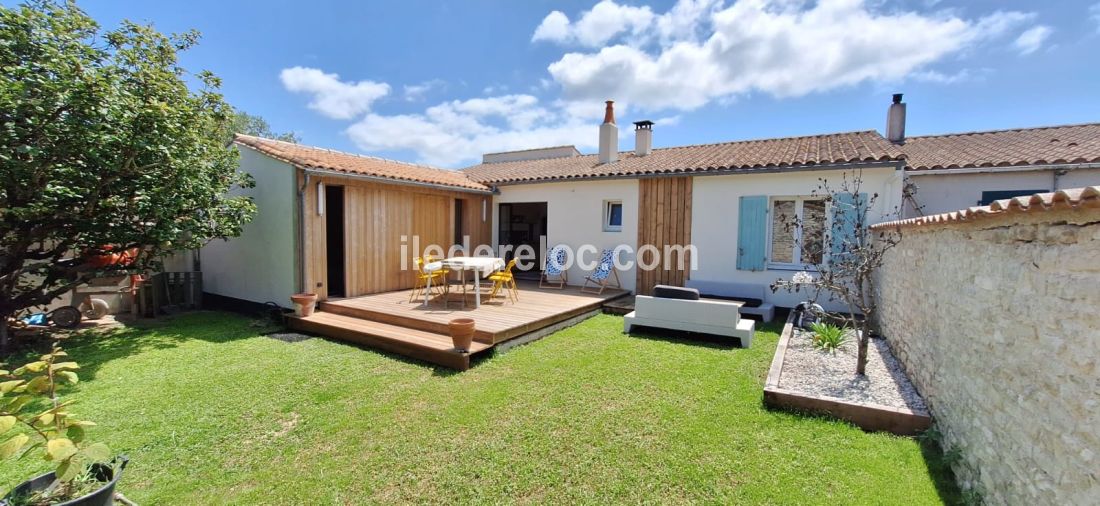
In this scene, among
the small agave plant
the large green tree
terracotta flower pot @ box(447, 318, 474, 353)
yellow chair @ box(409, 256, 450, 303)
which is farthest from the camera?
yellow chair @ box(409, 256, 450, 303)

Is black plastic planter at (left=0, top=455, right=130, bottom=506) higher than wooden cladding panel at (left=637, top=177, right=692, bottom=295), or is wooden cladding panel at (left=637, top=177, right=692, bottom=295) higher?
wooden cladding panel at (left=637, top=177, right=692, bottom=295)

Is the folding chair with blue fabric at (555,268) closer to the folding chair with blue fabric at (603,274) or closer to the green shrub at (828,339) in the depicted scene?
the folding chair with blue fabric at (603,274)

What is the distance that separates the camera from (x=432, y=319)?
23.0 ft

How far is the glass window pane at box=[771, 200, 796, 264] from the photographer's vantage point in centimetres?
876

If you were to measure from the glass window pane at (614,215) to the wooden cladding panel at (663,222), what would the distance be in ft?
2.42

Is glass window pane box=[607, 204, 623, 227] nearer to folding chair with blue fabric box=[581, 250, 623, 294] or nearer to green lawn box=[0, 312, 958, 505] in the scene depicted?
folding chair with blue fabric box=[581, 250, 623, 294]

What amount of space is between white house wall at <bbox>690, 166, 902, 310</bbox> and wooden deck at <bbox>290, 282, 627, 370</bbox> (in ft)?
8.12

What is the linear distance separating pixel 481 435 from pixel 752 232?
24.1ft

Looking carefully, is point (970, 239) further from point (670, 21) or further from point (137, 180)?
point (137, 180)

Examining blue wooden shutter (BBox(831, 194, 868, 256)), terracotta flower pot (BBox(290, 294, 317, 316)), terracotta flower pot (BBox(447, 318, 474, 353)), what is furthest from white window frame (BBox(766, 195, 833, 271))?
terracotta flower pot (BBox(290, 294, 317, 316))

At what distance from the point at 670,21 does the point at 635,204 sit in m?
4.31

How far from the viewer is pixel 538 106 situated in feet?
50.9

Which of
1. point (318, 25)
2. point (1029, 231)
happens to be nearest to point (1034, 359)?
point (1029, 231)

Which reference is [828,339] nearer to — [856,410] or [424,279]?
A: [856,410]
